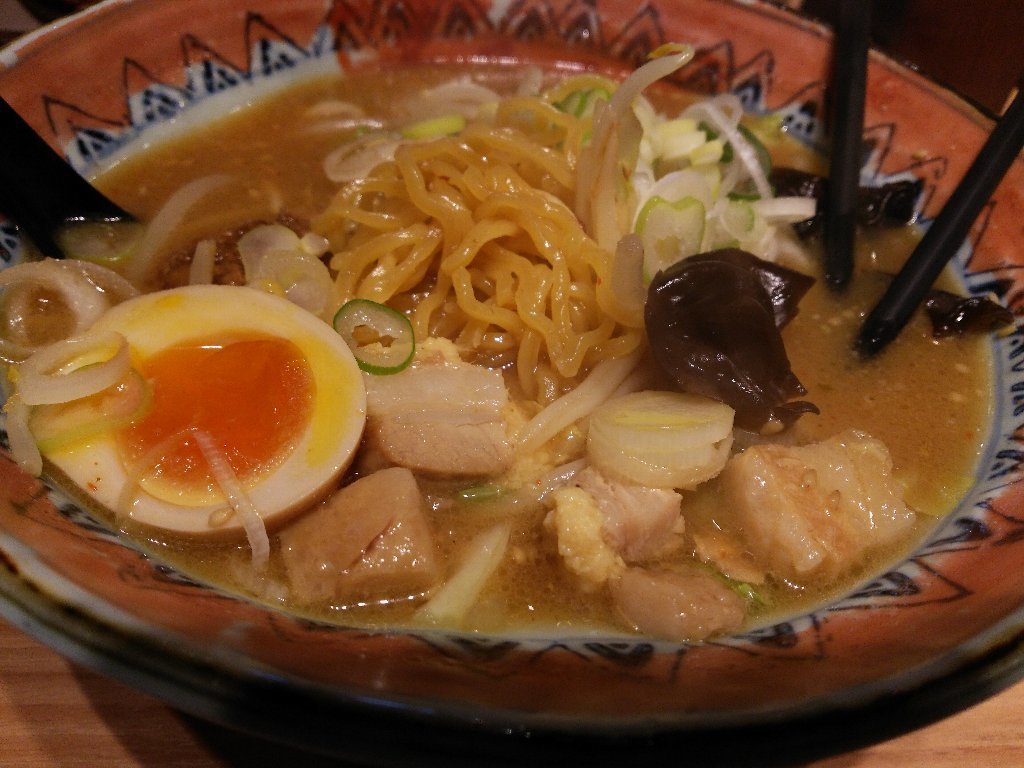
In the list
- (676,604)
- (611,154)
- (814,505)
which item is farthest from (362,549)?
(611,154)

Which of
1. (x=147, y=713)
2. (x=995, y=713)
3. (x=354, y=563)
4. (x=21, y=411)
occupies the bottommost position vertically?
(x=995, y=713)

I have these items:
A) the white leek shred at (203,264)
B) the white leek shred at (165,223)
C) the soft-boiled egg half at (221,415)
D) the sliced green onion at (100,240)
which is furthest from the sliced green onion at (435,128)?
the soft-boiled egg half at (221,415)

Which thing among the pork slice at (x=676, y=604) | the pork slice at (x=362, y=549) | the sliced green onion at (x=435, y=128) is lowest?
the pork slice at (x=676, y=604)

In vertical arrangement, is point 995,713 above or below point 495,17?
below

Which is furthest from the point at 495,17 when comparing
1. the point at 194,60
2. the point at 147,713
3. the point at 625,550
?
the point at 147,713

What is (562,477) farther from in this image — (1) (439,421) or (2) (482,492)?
(1) (439,421)

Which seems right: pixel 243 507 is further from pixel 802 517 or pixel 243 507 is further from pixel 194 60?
pixel 194 60

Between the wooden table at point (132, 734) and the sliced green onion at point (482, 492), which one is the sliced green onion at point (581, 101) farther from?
the wooden table at point (132, 734)
